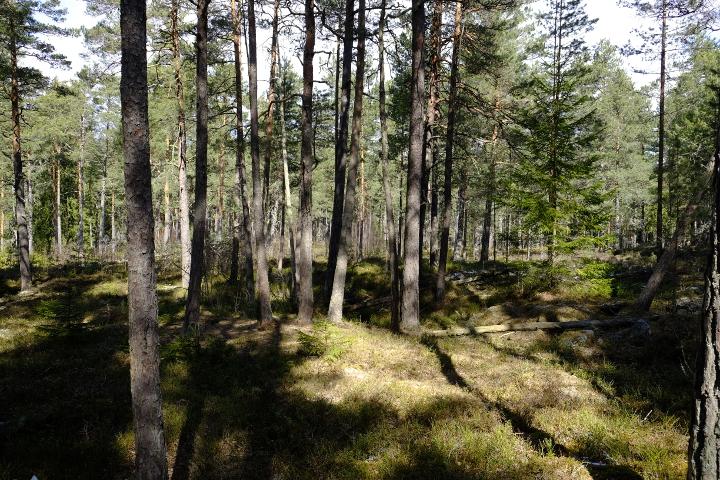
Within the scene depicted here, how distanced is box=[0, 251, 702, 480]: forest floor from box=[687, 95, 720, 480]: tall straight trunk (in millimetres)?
1540

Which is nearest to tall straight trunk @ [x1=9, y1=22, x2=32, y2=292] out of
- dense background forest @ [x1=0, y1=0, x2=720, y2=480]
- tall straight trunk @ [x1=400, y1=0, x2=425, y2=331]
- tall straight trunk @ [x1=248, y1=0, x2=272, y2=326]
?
dense background forest @ [x1=0, y1=0, x2=720, y2=480]

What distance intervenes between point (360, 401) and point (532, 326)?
263 inches

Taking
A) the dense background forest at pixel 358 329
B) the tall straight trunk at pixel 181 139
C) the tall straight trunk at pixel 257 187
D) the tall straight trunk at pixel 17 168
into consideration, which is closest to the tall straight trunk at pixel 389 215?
the dense background forest at pixel 358 329

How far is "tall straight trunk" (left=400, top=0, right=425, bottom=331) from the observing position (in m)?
11.4

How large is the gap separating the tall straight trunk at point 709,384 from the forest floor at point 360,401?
154 centimetres

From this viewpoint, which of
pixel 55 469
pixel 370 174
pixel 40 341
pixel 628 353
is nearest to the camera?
pixel 55 469

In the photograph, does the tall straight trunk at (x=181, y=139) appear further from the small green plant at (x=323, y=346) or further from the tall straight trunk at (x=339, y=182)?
the small green plant at (x=323, y=346)

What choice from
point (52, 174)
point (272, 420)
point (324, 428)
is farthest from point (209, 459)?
point (52, 174)

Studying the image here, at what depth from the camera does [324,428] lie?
20.0 ft

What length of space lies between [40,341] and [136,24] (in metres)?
9.80

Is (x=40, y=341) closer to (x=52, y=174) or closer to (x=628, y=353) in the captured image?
(x=628, y=353)

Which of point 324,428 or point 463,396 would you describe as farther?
point 463,396

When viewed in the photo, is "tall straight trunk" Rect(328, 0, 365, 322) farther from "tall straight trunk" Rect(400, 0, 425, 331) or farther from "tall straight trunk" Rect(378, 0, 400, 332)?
"tall straight trunk" Rect(400, 0, 425, 331)

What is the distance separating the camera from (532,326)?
37.5ft
